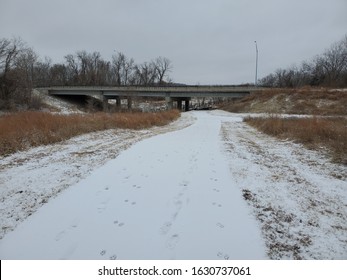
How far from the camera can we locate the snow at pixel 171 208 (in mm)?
2957

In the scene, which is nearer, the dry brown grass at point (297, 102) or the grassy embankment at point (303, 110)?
the grassy embankment at point (303, 110)

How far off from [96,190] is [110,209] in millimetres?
1001

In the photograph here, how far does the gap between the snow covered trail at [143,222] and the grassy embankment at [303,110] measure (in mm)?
6488

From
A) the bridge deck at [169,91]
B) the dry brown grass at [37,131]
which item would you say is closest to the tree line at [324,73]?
the bridge deck at [169,91]

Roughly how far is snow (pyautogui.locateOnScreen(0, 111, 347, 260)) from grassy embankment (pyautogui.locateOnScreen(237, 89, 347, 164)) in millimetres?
2934

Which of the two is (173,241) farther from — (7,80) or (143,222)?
(7,80)

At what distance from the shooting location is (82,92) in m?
64.6

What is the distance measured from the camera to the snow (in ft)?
9.70

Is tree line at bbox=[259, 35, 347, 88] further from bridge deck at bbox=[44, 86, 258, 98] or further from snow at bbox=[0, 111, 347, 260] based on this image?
snow at bbox=[0, 111, 347, 260]

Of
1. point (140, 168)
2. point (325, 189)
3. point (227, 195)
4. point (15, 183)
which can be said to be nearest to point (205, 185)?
point (227, 195)


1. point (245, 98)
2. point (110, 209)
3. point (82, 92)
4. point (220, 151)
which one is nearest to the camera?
point (110, 209)

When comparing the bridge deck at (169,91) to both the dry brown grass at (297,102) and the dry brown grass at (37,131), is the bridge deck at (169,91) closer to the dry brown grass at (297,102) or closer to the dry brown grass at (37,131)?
the dry brown grass at (297,102)

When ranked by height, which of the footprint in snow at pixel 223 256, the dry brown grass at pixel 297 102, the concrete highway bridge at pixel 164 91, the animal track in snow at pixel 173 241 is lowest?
the footprint in snow at pixel 223 256
